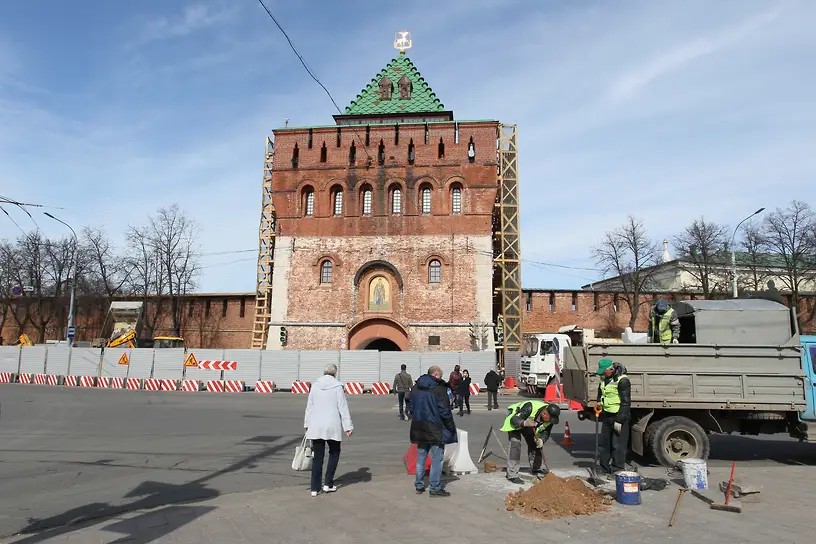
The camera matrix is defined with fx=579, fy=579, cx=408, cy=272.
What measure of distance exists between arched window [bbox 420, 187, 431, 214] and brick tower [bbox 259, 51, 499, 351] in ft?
0.19

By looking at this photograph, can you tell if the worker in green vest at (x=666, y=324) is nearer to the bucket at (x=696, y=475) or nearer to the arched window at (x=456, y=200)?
the bucket at (x=696, y=475)

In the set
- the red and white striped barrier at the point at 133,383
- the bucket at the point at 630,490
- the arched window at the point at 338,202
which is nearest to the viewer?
the bucket at the point at 630,490

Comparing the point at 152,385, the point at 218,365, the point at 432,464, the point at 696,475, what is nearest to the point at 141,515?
the point at 432,464

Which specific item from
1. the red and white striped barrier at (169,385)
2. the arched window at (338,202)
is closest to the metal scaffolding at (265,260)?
the arched window at (338,202)

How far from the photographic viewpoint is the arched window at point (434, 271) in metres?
32.8

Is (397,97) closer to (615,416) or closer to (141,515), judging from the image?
(615,416)

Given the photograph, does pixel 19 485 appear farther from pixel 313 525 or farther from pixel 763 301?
pixel 763 301

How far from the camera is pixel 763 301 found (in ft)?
35.1

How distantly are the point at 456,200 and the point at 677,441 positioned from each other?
25150 mm

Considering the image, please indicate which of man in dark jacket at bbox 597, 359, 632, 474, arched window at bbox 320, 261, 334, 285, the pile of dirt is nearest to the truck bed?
man in dark jacket at bbox 597, 359, 632, 474

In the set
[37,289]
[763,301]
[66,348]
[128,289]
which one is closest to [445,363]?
[763,301]

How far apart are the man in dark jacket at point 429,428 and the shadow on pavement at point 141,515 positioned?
261cm

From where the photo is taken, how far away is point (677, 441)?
9430 mm

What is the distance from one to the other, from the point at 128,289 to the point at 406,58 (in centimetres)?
2833
